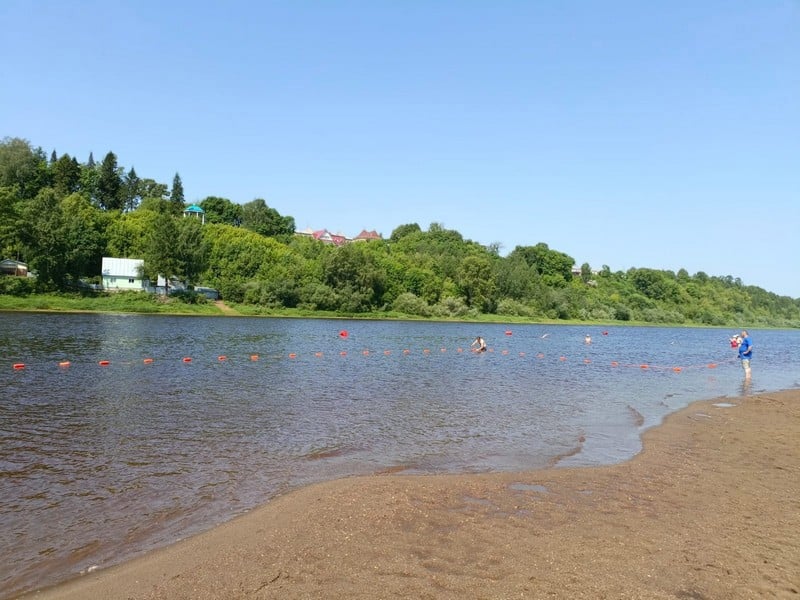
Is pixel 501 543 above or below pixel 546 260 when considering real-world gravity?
below

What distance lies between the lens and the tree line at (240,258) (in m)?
86.6

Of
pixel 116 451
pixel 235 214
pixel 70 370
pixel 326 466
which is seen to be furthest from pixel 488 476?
pixel 235 214

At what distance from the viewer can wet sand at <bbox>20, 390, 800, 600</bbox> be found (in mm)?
7051

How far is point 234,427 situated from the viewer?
16906mm

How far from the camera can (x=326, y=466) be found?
43.7 feet

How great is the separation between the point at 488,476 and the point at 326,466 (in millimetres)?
3934

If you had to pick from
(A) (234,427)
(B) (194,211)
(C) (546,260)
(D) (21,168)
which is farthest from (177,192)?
(A) (234,427)

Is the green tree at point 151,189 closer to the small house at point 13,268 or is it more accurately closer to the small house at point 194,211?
the small house at point 194,211

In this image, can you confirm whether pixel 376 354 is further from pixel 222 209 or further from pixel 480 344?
pixel 222 209

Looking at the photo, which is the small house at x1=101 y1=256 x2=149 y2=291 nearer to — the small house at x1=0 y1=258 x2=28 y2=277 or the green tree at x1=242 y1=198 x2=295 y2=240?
the small house at x1=0 y1=258 x2=28 y2=277

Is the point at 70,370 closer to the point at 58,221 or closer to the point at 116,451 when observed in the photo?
the point at 116,451

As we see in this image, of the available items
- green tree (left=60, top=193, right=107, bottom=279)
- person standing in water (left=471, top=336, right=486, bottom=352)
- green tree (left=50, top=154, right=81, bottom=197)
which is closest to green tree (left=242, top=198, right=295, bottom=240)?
green tree (left=50, top=154, right=81, bottom=197)

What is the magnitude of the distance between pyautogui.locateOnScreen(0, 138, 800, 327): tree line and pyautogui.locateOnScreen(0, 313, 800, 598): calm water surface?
5559 centimetres

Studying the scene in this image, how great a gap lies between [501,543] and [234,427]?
35.5 feet
